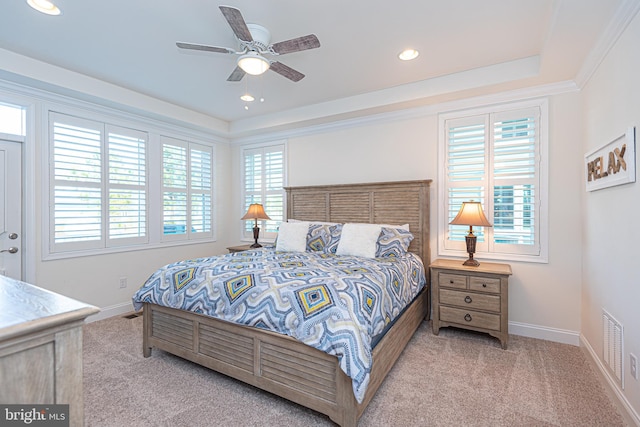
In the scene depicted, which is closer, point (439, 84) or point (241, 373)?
point (241, 373)

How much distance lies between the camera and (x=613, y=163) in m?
2.14

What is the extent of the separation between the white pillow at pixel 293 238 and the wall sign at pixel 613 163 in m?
2.81

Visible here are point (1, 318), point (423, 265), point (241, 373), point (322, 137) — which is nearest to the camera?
point (1, 318)

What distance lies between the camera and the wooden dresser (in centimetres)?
82

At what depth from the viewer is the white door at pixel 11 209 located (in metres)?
2.97

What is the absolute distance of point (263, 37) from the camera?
243 centimetres

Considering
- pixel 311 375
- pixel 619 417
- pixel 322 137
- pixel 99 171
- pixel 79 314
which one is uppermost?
pixel 322 137

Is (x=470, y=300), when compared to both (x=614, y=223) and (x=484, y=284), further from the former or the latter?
(x=614, y=223)

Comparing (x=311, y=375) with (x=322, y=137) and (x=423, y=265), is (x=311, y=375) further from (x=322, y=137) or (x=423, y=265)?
(x=322, y=137)

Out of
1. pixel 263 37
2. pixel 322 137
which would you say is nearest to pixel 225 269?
pixel 263 37

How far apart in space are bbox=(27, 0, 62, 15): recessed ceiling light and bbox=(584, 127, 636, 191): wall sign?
13.0 ft

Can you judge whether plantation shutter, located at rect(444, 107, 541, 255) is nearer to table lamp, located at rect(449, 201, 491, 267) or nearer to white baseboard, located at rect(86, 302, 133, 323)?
table lamp, located at rect(449, 201, 491, 267)

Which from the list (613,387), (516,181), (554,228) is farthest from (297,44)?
(613,387)

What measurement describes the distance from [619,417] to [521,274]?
147 cm
